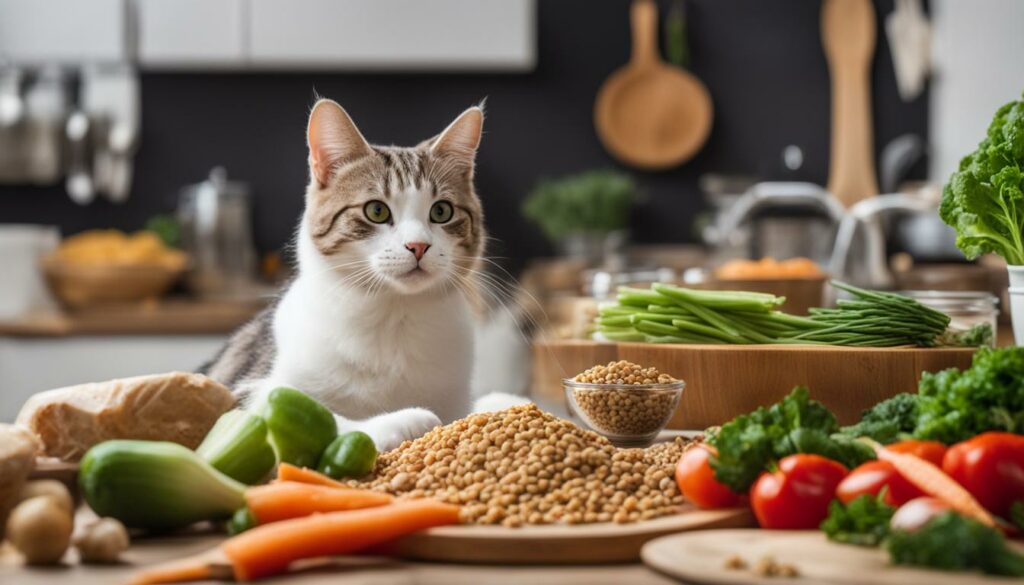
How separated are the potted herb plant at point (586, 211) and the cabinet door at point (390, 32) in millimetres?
645

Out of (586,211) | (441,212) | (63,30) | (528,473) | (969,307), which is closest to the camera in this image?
(528,473)

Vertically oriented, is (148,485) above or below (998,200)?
below

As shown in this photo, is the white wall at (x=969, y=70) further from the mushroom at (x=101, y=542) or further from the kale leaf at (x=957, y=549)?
the mushroom at (x=101, y=542)

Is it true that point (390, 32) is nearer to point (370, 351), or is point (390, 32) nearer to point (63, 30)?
point (63, 30)

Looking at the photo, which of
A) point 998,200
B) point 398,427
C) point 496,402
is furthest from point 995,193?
point 398,427

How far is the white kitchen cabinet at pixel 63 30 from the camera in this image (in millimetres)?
5219

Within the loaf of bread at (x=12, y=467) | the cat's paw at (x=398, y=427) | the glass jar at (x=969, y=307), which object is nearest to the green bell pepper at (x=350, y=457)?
the cat's paw at (x=398, y=427)

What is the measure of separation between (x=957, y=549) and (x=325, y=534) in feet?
1.96

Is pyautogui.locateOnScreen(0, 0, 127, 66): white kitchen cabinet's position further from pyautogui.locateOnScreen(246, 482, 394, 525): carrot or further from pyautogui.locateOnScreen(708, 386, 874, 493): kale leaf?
pyautogui.locateOnScreen(708, 386, 874, 493): kale leaf

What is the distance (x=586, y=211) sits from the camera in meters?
5.50

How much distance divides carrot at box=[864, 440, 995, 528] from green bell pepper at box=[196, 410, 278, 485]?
0.72 meters

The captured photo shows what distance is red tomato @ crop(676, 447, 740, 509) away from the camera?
4.25ft

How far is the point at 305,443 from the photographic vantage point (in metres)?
1.44

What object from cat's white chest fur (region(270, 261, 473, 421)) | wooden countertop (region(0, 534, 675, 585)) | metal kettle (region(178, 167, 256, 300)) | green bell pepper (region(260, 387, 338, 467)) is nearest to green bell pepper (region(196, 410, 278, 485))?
green bell pepper (region(260, 387, 338, 467))
